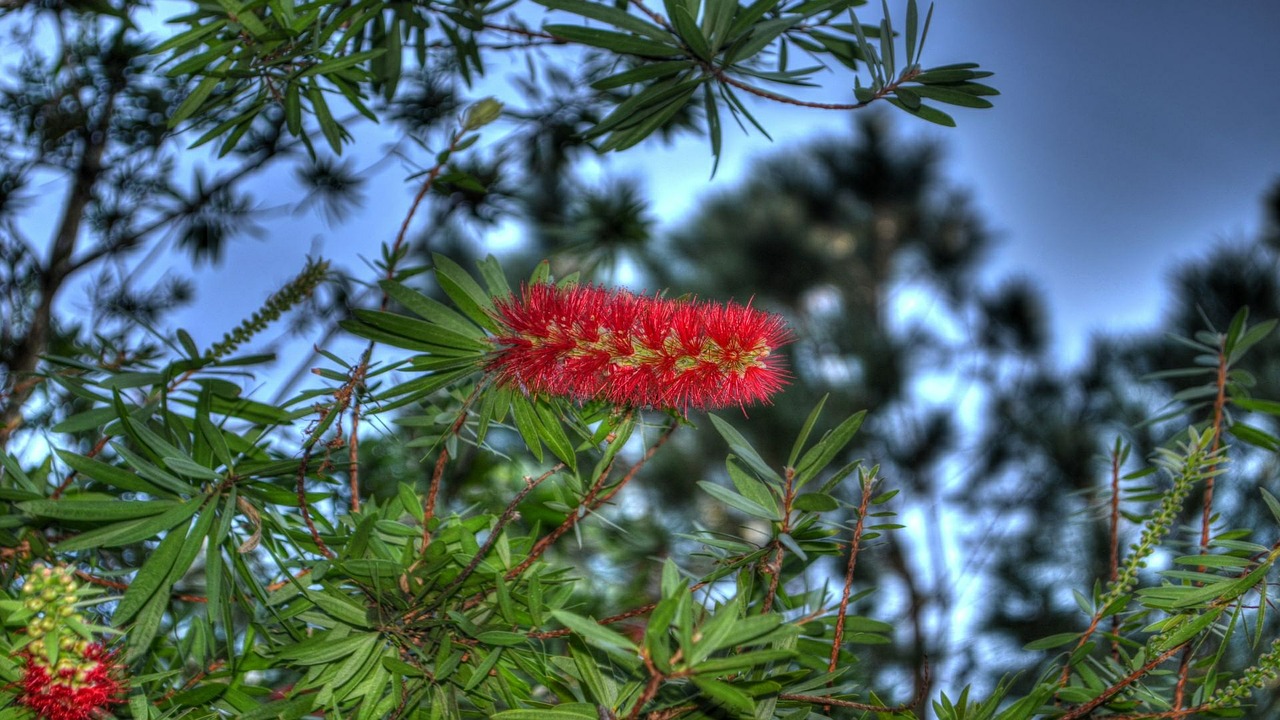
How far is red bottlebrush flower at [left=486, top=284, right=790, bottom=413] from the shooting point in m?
0.57

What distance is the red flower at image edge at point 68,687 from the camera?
0.55 metres

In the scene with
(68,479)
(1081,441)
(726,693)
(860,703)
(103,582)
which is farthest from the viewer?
(1081,441)

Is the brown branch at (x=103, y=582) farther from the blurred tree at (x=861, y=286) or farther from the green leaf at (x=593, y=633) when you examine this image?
the blurred tree at (x=861, y=286)

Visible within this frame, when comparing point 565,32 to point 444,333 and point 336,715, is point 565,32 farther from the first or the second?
point 336,715

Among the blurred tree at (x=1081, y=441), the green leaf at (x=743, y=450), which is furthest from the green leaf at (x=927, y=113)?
the blurred tree at (x=1081, y=441)

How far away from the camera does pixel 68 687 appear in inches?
22.2

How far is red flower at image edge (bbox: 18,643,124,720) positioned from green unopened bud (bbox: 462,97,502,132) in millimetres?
514

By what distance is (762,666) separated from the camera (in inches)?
25.2

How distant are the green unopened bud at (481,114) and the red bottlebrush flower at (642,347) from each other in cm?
31

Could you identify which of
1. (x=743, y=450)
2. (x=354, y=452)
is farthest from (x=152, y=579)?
(x=743, y=450)

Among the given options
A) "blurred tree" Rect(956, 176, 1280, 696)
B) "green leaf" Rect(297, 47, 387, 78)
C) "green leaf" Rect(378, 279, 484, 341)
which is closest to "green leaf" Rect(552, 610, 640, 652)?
"green leaf" Rect(378, 279, 484, 341)

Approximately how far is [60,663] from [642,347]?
37 cm

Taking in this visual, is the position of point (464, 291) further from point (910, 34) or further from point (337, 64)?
point (910, 34)

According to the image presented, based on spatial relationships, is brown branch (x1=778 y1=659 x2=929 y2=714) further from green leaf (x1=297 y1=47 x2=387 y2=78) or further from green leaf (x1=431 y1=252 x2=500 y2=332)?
green leaf (x1=297 y1=47 x2=387 y2=78)
